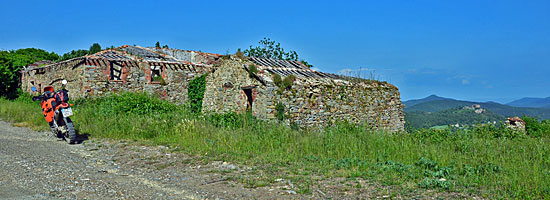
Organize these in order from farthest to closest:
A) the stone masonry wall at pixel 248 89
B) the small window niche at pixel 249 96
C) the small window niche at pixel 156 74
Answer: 1. the small window niche at pixel 156 74
2. the small window niche at pixel 249 96
3. the stone masonry wall at pixel 248 89

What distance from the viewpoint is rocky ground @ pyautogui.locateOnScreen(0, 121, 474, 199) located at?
Result: 16.4ft

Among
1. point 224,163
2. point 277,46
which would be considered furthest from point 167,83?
point 224,163

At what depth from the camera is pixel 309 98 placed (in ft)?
44.0

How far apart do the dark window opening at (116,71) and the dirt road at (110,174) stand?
10390 millimetres

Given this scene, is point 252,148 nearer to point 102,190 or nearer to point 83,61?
point 102,190

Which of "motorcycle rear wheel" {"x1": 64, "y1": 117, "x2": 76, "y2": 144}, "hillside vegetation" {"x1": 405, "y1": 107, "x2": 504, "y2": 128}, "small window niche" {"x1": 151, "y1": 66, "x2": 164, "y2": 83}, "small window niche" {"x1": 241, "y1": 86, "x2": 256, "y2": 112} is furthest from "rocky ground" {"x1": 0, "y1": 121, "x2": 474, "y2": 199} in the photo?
"small window niche" {"x1": 151, "y1": 66, "x2": 164, "y2": 83}

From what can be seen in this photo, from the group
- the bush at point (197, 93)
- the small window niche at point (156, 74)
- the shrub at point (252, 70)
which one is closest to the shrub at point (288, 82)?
the shrub at point (252, 70)

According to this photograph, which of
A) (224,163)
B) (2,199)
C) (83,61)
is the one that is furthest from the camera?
(83,61)

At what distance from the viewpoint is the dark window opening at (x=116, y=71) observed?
1916 cm

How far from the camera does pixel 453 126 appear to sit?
10750mm

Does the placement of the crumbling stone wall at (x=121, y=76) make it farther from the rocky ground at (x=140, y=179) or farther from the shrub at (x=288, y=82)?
the rocky ground at (x=140, y=179)

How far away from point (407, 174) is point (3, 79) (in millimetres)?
28422

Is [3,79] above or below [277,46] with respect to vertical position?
below

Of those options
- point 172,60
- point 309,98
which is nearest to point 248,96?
point 309,98
